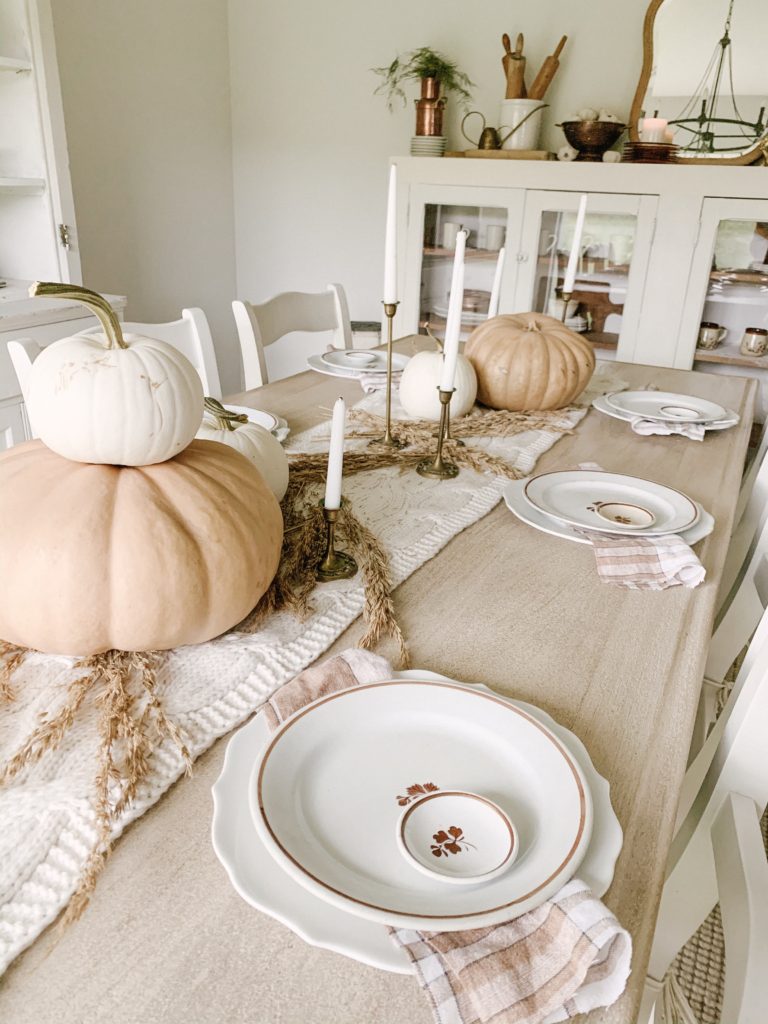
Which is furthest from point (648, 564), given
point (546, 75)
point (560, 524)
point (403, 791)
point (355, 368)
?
point (546, 75)

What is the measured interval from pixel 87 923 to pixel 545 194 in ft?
8.95

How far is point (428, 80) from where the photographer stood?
2.79 meters

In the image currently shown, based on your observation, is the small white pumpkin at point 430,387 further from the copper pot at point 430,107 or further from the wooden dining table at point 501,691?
the copper pot at point 430,107

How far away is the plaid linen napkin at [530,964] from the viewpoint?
0.36 m

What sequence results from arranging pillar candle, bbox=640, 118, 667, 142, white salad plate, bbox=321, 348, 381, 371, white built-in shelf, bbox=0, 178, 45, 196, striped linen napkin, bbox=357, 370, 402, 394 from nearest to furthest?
striped linen napkin, bbox=357, 370, 402, 394 → white salad plate, bbox=321, 348, 381, 371 → white built-in shelf, bbox=0, 178, 45, 196 → pillar candle, bbox=640, 118, 667, 142

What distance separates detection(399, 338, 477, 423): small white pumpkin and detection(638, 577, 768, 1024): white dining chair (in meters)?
0.69

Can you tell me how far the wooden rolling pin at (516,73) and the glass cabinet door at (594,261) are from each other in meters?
0.43

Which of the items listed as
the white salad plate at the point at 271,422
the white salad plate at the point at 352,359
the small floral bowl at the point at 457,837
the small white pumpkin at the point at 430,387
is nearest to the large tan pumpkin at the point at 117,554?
the small floral bowl at the point at 457,837

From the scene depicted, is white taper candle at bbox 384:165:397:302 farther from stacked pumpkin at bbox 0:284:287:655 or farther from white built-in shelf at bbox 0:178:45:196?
white built-in shelf at bbox 0:178:45:196

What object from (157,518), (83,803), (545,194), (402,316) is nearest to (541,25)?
(545,194)

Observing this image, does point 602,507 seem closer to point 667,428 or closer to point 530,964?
point 667,428

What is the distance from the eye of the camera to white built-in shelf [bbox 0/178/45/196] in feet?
6.72

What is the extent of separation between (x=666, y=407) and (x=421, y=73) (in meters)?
2.08

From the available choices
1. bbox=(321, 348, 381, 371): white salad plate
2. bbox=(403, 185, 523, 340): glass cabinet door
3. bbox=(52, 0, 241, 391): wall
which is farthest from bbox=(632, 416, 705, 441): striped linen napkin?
bbox=(52, 0, 241, 391): wall
